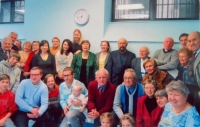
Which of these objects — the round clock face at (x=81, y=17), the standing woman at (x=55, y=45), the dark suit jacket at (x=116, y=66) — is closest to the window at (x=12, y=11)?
the round clock face at (x=81, y=17)

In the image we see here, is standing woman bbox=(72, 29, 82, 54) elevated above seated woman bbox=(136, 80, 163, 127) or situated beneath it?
elevated above

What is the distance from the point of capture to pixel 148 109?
2703mm

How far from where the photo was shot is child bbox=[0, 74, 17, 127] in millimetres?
3101

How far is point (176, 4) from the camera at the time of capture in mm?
4238

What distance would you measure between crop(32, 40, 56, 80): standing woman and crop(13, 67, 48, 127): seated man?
0.67 m

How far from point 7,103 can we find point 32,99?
0.30 metres

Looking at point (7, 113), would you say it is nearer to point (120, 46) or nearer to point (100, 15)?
point (120, 46)

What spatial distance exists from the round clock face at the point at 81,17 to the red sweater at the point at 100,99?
184cm

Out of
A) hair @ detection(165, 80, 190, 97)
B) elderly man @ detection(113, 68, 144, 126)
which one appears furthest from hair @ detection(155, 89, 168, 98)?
hair @ detection(165, 80, 190, 97)

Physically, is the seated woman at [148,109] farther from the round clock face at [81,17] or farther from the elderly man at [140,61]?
the round clock face at [81,17]

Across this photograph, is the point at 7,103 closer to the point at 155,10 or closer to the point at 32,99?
the point at 32,99

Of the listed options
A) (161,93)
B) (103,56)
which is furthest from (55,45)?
(161,93)

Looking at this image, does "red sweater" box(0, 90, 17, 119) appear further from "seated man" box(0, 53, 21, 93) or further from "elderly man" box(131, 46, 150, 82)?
"elderly man" box(131, 46, 150, 82)

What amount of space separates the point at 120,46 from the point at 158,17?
92 centimetres
